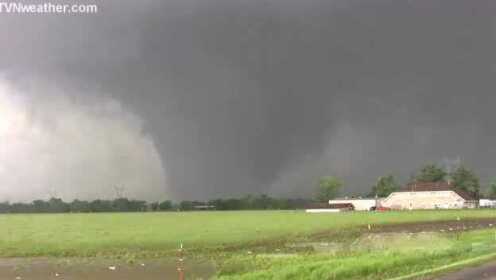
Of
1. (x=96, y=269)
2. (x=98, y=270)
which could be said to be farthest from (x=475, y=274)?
(x=96, y=269)

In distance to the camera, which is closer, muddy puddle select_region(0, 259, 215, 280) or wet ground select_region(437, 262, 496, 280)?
wet ground select_region(437, 262, 496, 280)

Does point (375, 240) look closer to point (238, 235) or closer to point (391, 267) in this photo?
point (238, 235)

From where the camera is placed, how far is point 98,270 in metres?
38.8

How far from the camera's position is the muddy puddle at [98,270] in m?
35.5

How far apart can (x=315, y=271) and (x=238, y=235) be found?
113 feet

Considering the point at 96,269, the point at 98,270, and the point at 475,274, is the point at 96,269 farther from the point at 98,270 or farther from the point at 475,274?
the point at 475,274

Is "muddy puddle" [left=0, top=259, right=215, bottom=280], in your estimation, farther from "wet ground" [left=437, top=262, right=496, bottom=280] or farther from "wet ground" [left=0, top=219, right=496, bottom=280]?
"wet ground" [left=437, top=262, right=496, bottom=280]

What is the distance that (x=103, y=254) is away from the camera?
160 ft

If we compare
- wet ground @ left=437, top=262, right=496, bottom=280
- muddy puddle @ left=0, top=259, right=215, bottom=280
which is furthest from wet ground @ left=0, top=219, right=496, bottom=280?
wet ground @ left=437, top=262, right=496, bottom=280

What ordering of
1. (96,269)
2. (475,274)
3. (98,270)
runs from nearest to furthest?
(475,274), (98,270), (96,269)

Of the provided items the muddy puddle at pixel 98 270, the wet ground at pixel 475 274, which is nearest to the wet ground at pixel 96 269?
the muddy puddle at pixel 98 270

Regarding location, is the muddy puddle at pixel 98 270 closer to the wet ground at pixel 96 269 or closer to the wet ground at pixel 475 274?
the wet ground at pixel 96 269

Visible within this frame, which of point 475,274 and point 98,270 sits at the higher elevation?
point 475,274

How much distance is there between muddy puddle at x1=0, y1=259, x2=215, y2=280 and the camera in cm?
3550
